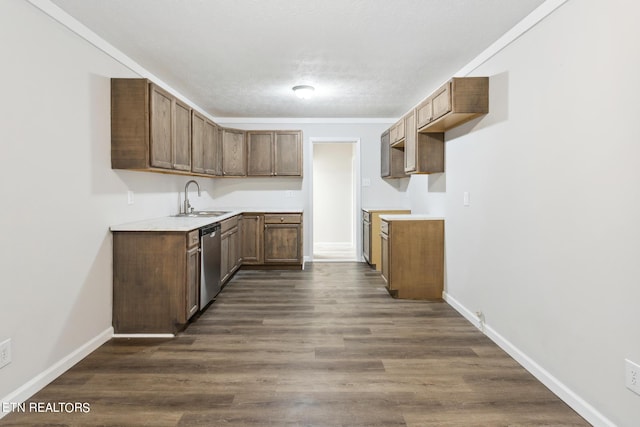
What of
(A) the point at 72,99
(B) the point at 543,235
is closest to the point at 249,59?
(A) the point at 72,99

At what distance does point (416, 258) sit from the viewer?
3885 mm

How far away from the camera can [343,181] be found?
757 centimetres

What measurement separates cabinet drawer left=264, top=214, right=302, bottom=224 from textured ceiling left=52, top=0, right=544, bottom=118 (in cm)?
175

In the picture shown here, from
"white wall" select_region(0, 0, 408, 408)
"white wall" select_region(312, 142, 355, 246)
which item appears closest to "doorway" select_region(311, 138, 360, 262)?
"white wall" select_region(312, 142, 355, 246)

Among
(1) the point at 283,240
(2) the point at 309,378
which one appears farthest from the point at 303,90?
(2) the point at 309,378

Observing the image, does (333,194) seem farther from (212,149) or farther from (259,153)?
(212,149)

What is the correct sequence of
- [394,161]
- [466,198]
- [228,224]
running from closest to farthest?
[466,198] → [228,224] → [394,161]

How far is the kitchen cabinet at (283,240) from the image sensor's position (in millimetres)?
5219

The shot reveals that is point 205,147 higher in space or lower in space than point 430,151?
higher

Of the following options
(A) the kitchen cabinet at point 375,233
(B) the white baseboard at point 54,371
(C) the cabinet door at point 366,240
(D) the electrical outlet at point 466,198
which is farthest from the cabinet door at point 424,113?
(B) the white baseboard at point 54,371

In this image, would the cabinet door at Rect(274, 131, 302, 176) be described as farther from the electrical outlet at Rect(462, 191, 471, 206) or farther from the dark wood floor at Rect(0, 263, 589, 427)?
the electrical outlet at Rect(462, 191, 471, 206)

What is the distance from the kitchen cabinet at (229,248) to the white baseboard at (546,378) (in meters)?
2.67

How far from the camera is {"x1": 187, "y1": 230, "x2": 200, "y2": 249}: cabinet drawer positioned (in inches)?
116

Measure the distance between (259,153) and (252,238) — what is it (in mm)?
1319
